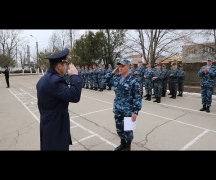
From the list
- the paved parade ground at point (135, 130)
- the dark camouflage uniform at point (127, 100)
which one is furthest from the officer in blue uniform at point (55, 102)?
the paved parade ground at point (135, 130)

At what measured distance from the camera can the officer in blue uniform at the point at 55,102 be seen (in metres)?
2.22

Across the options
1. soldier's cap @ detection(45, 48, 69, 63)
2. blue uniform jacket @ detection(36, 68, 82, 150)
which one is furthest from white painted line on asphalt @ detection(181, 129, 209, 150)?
soldier's cap @ detection(45, 48, 69, 63)

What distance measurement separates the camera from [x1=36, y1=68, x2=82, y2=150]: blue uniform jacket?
2197 millimetres

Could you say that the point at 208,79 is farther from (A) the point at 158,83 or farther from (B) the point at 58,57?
(B) the point at 58,57

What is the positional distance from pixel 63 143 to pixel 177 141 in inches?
113

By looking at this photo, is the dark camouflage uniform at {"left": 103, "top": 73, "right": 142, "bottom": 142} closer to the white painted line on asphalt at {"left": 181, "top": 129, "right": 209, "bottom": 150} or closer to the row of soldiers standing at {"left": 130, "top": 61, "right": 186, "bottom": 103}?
the white painted line on asphalt at {"left": 181, "top": 129, "right": 209, "bottom": 150}

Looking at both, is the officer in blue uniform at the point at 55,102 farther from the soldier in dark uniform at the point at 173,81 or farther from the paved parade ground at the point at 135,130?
the soldier in dark uniform at the point at 173,81

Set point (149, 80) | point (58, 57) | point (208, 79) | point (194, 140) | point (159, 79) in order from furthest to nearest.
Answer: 1. point (149, 80)
2. point (159, 79)
3. point (208, 79)
4. point (194, 140)
5. point (58, 57)

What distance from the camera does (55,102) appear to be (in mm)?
2307

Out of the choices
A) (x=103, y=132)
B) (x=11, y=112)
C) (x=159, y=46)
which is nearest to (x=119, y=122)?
(x=103, y=132)

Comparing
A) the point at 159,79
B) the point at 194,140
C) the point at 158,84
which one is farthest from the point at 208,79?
the point at 194,140

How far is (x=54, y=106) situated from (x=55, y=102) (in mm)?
53

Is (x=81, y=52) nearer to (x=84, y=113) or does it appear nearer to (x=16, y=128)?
(x=84, y=113)
